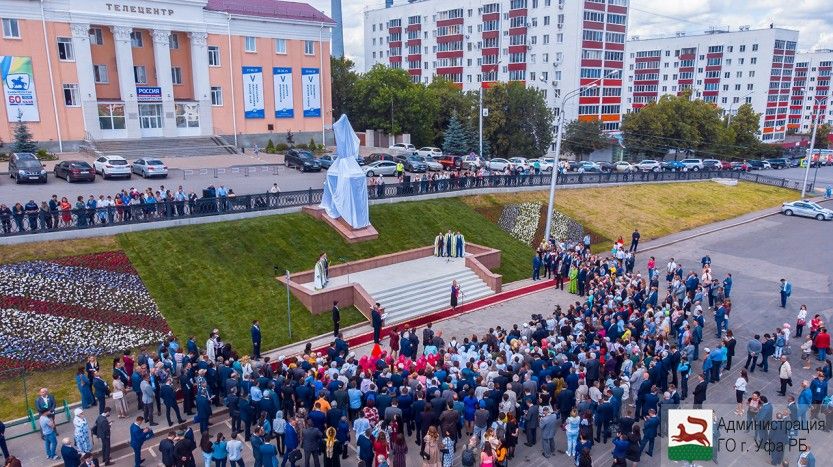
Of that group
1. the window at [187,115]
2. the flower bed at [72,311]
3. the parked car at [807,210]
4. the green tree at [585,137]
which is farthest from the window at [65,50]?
the parked car at [807,210]

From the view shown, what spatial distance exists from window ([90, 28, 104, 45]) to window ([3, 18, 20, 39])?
16.9 feet

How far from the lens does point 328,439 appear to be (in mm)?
11672

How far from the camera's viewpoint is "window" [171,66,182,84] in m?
48.5

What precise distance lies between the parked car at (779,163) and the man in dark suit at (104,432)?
248ft

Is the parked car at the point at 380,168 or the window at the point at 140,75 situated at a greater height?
the window at the point at 140,75

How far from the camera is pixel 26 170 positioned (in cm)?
3017

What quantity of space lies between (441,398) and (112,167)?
2813cm

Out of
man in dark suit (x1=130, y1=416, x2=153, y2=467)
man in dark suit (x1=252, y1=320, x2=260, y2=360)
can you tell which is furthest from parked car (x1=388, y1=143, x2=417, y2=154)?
man in dark suit (x1=130, y1=416, x2=153, y2=467)

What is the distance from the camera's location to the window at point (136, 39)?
1813 inches

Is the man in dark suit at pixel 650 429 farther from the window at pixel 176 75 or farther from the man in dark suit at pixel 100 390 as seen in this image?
the window at pixel 176 75

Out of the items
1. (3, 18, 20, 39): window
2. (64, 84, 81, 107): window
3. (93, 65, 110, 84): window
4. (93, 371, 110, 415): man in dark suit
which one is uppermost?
(3, 18, 20, 39): window

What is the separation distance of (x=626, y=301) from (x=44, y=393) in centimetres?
1672

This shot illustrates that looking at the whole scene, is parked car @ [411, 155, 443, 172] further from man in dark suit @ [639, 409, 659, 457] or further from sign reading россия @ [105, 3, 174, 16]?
man in dark suit @ [639, 409, 659, 457]

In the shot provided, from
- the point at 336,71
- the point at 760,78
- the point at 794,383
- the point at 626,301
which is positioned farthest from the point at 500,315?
the point at 760,78
